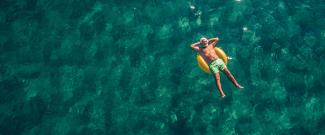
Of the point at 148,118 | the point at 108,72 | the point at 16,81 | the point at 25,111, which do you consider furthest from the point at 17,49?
the point at 148,118

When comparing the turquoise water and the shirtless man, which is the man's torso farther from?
the turquoise water

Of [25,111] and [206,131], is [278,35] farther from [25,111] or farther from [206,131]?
[25,111]

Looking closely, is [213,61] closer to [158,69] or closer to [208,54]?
[208,54]

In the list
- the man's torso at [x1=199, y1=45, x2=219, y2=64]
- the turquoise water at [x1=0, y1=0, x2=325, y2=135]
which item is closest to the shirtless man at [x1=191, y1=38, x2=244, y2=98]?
the man's torso at [x1=199, y1=45, x2=219, y2=64]

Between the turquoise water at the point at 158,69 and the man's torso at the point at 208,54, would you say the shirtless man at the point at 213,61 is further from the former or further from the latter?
the turquoise water at the point at 158,69

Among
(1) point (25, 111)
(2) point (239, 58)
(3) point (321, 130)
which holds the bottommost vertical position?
(1) point (25, 111)

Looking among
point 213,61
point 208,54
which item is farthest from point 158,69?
point 213,61

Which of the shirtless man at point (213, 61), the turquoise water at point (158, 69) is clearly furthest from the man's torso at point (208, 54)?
the turquoise water at point (158, 69)

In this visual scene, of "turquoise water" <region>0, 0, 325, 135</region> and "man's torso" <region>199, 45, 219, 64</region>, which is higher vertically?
"man's torso" <region>199, 45, 219, 64</region>
